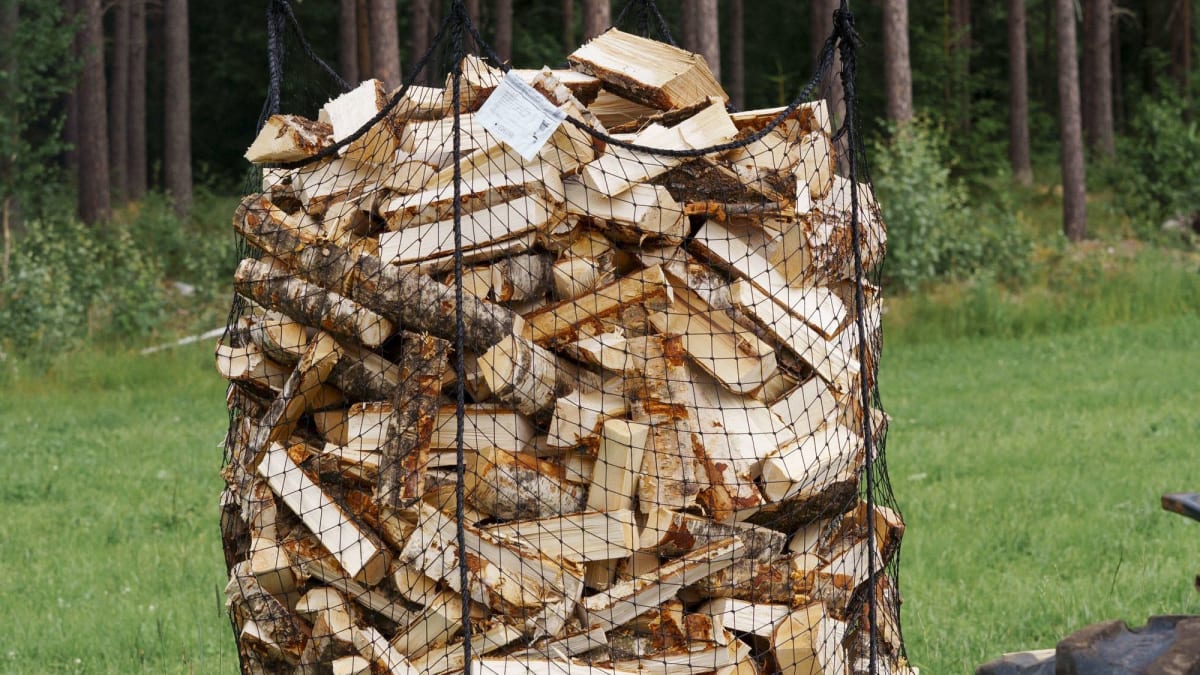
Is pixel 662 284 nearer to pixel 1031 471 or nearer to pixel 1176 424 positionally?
pixel 1031 471

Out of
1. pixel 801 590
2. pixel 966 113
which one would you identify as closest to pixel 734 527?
pixel 801 590

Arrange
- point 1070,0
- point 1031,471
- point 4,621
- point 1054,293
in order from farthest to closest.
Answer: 1. point 1070,0
2. point 1054,293
3. point 1031,471
4. point 4,621

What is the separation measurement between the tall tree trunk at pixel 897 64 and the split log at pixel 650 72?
45.0 feet

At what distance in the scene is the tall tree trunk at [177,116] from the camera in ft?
75.4

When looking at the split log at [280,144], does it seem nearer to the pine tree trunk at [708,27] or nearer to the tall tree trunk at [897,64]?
the pine tree trunk at [708,27]

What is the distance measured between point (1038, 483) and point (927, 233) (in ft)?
24.3

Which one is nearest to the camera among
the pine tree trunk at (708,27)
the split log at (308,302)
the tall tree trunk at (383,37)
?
the split log at (308,302)

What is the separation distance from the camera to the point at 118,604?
591 centimetres

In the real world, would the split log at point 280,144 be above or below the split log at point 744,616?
above

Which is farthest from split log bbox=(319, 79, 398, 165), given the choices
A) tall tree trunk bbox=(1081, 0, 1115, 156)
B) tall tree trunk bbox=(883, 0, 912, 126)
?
tall tree trunk bbox=(1081, 0, 1115, 156)

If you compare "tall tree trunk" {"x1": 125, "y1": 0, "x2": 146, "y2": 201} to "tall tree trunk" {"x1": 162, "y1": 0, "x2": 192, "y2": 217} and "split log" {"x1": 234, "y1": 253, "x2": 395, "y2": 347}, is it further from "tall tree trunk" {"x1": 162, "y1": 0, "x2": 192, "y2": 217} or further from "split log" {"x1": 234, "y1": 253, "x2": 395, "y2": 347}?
"split log" {"x1": 234, "y1": 253, "x2": 395, "y2": 347}

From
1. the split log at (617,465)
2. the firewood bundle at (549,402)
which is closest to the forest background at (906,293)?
the firewood bundle at (549,402)

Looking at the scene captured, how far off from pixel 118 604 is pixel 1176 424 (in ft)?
22.1

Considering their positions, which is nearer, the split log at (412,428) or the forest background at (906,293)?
the split log at (412,428)
